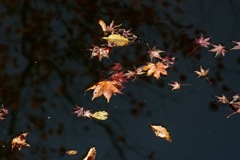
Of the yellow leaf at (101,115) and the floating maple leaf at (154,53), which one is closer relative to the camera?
the yellow leaf at (101,115)

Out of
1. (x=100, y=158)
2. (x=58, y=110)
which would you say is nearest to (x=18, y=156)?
(x=58, y=110)

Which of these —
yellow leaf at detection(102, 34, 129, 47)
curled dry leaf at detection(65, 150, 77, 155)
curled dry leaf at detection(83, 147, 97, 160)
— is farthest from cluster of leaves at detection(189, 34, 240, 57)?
curled dry leaf at detection(65, 150, 77, 155)

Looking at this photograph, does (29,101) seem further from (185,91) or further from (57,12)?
(185,91)

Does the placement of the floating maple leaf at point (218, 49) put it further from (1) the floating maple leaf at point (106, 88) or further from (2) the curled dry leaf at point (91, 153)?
(2) the curled dry leaf at point (91, 153)

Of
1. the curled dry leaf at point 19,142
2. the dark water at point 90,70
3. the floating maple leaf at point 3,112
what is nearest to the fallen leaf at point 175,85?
the dark water at point 90,70

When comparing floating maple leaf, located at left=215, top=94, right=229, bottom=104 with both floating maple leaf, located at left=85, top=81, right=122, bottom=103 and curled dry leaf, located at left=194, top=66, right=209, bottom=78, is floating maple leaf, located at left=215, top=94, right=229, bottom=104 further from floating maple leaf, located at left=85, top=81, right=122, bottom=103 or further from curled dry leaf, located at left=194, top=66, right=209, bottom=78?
floating maple leaf, located at left=85, top=81, right=122, bottom=103

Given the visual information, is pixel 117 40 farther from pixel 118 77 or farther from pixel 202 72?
pixel 202 72
